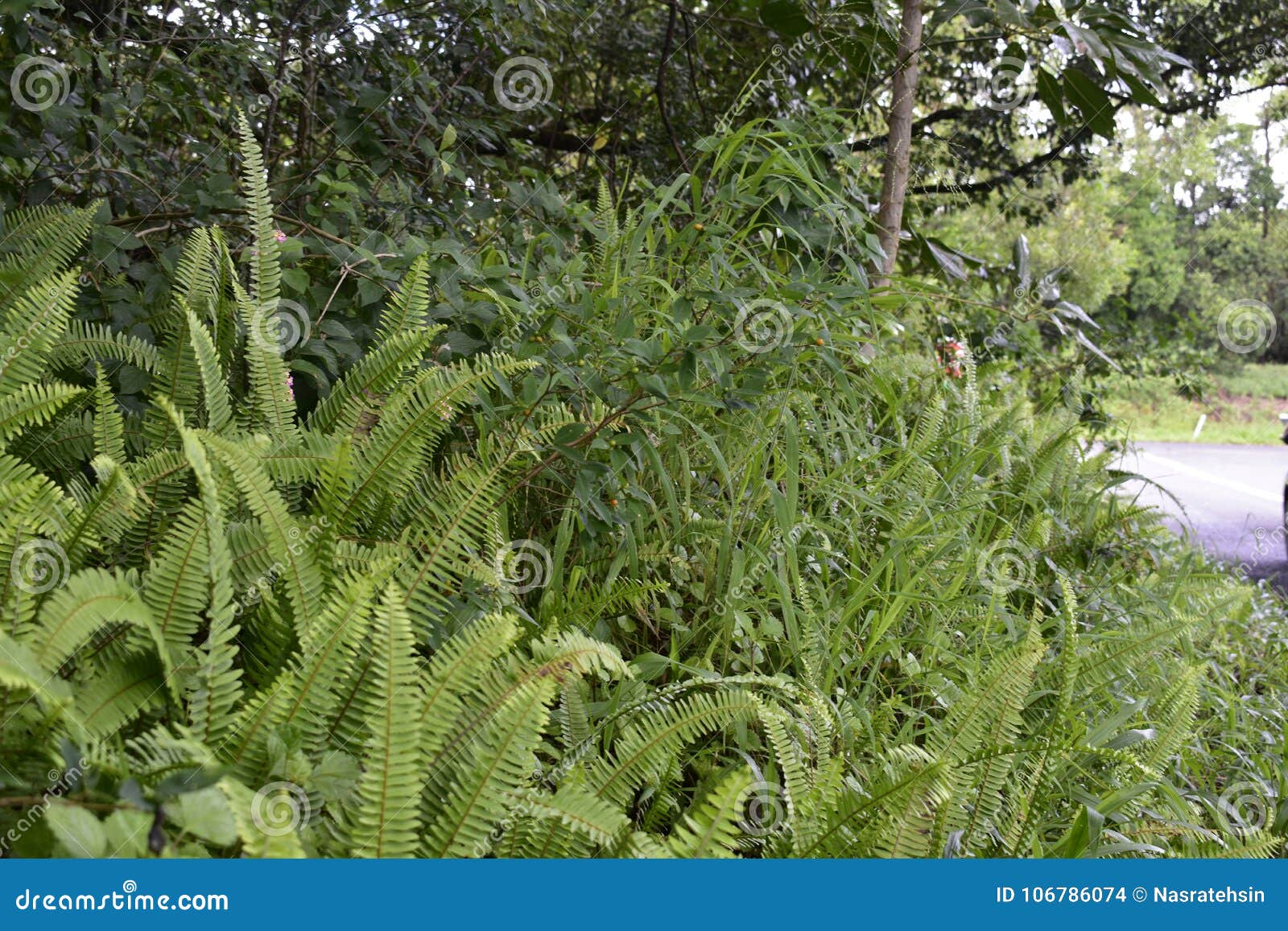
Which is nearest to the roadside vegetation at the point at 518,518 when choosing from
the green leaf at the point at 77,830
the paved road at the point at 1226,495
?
the green leaf at the point at 77,830

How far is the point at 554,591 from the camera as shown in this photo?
1905 millimetres

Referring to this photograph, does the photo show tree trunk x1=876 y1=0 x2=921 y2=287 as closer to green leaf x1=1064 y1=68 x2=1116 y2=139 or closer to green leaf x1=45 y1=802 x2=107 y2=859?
green leaf x1=1064 y1=68 x2=1116 y2=139

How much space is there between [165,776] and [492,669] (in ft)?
1.60

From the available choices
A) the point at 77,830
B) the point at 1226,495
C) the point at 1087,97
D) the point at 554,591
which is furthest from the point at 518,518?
the point at 1226,495

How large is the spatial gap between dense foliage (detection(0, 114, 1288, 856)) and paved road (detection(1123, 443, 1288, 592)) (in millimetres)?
1712

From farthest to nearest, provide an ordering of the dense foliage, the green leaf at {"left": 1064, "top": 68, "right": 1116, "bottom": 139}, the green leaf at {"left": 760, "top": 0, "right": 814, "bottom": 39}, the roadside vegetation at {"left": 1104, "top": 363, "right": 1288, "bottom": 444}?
the roadside vegetation at {"left": 1104, "top": 363, "right": 1288, "bottom": 444} < the green leaf at {"left": 760, "top": 0, "right": 814, "bottom": 39} < the green leaf at {"left": 1064, "top": 68, "right": 1116, "bottom": 139} < the dense foliage

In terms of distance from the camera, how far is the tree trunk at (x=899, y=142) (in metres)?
3.21

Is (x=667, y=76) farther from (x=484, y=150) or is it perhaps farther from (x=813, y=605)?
(x=813, y=605)

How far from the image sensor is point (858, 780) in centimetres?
180

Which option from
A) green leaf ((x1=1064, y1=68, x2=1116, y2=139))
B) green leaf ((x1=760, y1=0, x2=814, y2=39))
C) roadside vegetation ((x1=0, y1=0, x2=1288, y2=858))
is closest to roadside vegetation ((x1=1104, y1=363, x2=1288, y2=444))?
green leaf ((x1=1064, y1=68, x2=1116, y2=139))

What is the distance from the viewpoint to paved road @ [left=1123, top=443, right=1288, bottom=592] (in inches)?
229

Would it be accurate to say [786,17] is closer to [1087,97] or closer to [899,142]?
[899,142]

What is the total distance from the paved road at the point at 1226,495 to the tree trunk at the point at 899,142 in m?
1.43

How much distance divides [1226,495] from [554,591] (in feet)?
27.6
